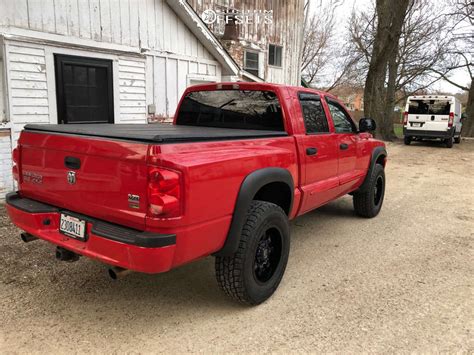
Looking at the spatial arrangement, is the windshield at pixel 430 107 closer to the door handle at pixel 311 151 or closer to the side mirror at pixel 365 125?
the side mirror at pixel 365 125

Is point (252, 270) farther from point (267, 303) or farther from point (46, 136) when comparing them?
point (46, 136)

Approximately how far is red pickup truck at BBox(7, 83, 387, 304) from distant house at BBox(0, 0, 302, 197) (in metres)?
3.86

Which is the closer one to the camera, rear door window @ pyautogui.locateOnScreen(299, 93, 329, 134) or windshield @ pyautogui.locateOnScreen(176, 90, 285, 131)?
windshield @ pyautogui.locateOnScreen(176, 90, 285, 131)

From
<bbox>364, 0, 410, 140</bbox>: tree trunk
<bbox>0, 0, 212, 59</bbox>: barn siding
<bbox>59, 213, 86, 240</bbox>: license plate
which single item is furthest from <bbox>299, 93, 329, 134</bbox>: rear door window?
<bbox>364, 0, 410, 140</bbox>: tree trunk

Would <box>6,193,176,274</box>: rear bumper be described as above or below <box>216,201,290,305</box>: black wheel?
above

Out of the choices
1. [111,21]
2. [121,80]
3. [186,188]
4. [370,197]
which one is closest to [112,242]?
[186,188]

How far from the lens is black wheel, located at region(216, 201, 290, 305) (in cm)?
309

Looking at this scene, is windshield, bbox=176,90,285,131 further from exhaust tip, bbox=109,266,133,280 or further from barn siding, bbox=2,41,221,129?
barn siding, bbox=2,41,221,129

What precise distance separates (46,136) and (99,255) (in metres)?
1.12

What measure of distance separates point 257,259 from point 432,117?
16.2 meters

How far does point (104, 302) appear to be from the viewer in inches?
133

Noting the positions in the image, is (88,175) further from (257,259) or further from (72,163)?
(257,259)

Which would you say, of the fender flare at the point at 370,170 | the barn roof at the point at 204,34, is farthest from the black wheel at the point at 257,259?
the barn roof at the point at 204,34

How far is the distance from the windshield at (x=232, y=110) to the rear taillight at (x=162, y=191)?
179 centimetres
